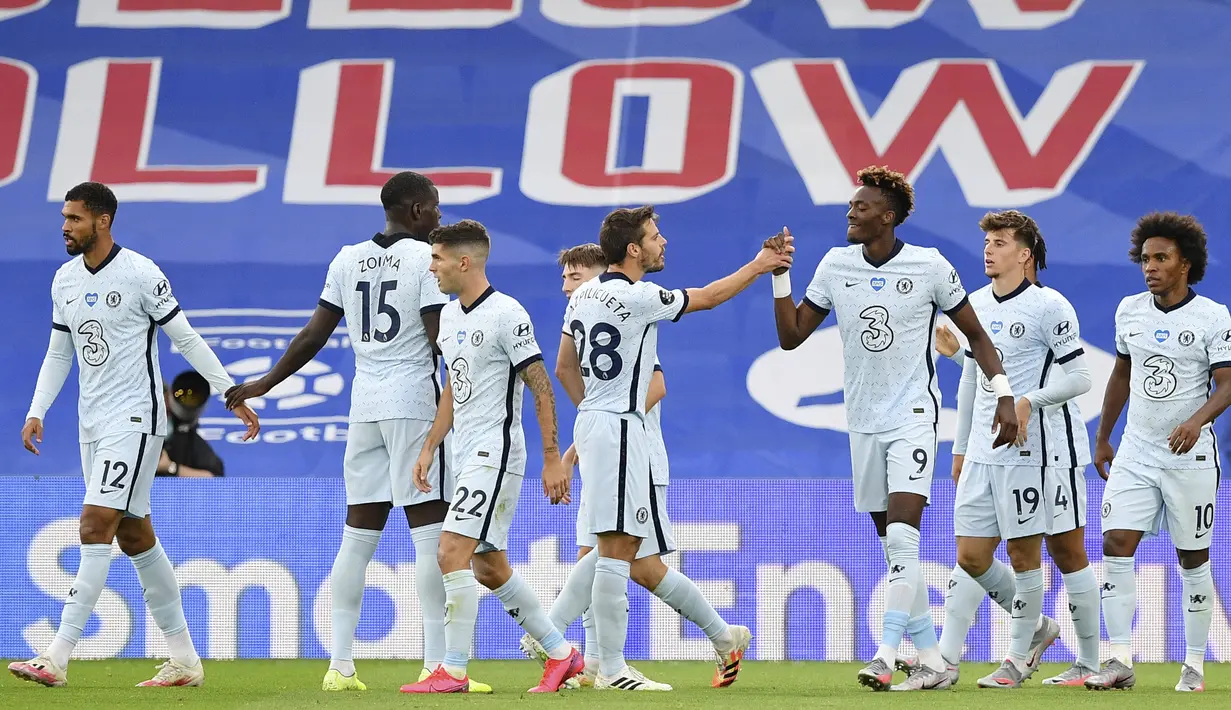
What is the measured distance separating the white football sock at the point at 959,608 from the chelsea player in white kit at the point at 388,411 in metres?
Result: 2.18

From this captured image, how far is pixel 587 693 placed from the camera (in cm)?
688

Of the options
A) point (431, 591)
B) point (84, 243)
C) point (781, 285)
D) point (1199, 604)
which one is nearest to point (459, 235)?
point (781, 285)

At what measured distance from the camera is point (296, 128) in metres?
14.9

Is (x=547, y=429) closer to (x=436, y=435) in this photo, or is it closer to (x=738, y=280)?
(x=436, y=435)

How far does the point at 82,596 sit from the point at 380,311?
5.94ft

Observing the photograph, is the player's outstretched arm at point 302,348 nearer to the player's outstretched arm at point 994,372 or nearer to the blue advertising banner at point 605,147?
the player's outstretched arm at point 994,372

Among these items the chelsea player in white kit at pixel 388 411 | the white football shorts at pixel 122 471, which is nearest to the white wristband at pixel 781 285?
the chelsea player in white kit at pixel 388 411

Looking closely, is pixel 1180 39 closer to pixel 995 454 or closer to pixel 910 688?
pixel 995 454

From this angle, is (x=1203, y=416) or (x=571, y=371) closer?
(x=571, y=371)

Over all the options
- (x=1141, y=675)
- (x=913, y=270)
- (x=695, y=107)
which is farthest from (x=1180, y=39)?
(x=913, y=270)

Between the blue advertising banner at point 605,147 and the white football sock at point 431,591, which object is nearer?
the white football sock at point 431,591

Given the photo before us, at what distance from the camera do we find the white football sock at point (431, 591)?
7281 mm

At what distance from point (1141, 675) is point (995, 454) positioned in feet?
6.54

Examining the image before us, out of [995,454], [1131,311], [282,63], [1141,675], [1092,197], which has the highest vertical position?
[282,63]
